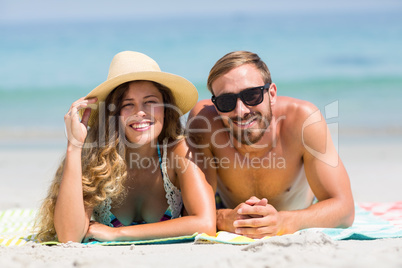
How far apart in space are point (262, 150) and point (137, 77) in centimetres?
132

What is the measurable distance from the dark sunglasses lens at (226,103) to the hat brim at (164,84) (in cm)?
25

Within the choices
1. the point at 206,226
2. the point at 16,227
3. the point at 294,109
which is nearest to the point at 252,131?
the point at 294,109

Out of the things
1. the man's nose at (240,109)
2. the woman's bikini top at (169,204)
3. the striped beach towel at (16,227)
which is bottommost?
the striped beach towel at (16,227)

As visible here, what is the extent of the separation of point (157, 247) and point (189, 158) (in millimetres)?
836

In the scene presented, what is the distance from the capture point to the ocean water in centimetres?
1288

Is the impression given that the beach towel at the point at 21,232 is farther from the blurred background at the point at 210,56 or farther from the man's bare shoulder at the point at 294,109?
the man's bare shoulder at the point at 294,109

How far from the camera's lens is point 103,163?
389 centimetres

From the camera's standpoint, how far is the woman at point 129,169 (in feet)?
12.0

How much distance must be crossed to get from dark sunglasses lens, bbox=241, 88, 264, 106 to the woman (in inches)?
18.5

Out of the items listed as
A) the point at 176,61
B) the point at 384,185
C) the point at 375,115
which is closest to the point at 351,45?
the point at 176,61

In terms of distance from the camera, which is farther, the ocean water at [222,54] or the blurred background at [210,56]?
the ocean water at [222,54]

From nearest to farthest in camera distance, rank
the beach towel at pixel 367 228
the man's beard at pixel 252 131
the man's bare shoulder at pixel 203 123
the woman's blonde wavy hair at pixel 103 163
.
Result: the beach towel at pixel 367 228 < the woman's blonde wavy hair at pixel 103 163 < the man's beard at pixel 252 131 < the man's bare shoulder at pixel 203 123

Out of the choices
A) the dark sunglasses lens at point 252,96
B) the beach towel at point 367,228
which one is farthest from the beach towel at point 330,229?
the dark sunglasses lens at point 252,96

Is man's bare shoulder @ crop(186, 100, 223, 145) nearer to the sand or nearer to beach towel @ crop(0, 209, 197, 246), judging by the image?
beach towel @ crop(0, 209, 197, 246)
